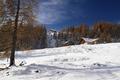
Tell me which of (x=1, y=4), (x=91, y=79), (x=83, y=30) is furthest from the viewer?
(x=83, y=30)

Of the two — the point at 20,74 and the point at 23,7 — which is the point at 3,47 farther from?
the point at 20,74

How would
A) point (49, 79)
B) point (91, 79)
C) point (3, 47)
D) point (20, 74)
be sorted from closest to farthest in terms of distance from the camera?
1. point (91, 79)
2. point (49, 79)
3. point (20, 74)
4. point (3, 47)

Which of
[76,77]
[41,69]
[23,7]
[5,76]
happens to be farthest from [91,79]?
[23,7]

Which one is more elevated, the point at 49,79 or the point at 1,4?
the point at 1,4

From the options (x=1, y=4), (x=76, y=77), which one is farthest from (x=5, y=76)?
(x=1, y=4)

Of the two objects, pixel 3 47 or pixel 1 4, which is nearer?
pixel 1 4

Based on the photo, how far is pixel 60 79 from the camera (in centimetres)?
1530

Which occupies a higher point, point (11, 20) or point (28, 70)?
point (11, 20)

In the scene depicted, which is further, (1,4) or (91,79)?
(1,4)

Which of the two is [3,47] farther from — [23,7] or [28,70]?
[28,70]

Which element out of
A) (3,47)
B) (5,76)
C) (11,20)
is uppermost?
(11,20)

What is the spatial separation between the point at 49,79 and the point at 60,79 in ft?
2.51

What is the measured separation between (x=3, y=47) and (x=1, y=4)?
4183mm

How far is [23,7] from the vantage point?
74.1 ft
